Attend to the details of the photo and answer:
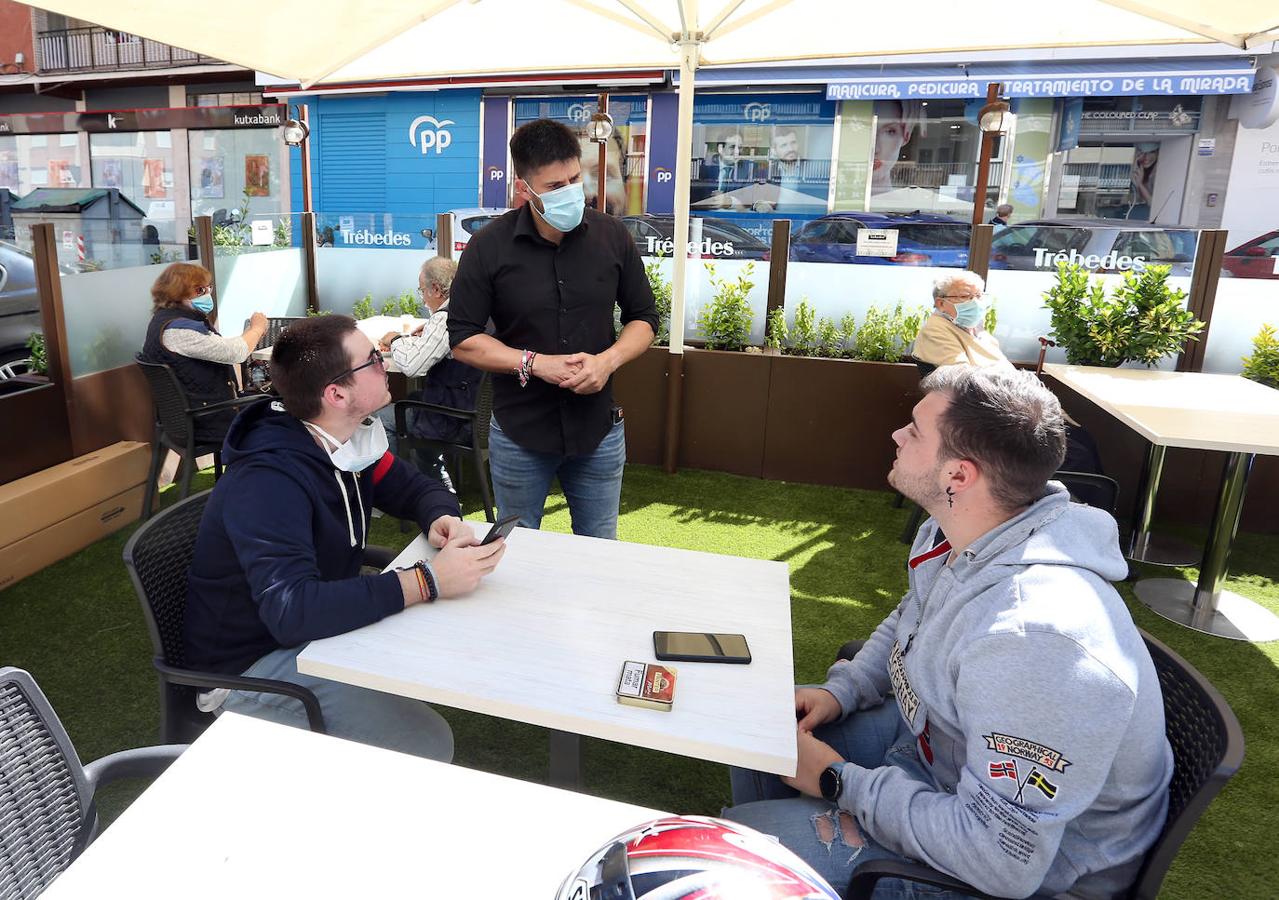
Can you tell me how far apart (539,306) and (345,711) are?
137 centimetres

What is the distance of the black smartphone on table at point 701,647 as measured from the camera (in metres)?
1.64

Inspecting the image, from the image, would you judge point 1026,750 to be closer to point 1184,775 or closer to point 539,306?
point 1184,775

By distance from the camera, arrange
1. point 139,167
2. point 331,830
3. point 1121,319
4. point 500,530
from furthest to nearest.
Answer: point 139,167, point 1121,319, point 500,530, point 331,830

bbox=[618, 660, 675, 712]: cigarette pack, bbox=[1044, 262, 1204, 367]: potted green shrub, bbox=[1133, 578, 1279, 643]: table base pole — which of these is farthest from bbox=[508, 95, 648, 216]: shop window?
bbox=[618, 660, 675, 712]: cigarette pack

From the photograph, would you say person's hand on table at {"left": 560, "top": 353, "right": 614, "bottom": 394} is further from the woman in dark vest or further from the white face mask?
the woman in dark vest

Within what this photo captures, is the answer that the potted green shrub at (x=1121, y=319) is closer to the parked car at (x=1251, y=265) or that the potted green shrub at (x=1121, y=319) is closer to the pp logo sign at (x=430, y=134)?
the parked car at (x=1251, y=265)

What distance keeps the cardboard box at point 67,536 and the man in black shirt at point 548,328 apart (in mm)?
2500

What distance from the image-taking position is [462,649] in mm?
1644

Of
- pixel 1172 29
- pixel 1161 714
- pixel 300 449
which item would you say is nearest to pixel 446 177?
pixel 1172 29

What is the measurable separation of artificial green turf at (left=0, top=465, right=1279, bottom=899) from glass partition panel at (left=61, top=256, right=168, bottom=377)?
0.85 metres

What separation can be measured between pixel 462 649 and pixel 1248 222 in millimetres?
13940

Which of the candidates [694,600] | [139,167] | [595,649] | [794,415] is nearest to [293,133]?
[794,415]

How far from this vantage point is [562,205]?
259cm

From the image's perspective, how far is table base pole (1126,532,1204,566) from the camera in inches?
171
